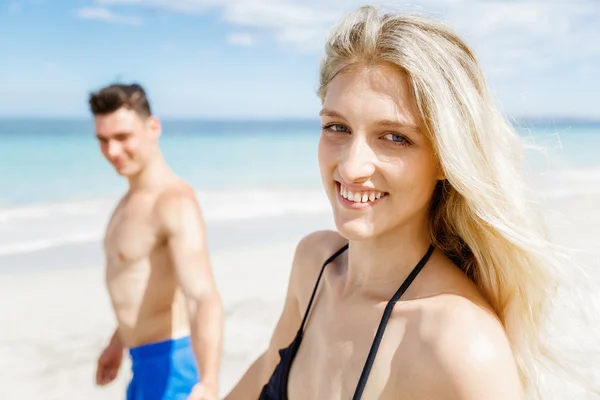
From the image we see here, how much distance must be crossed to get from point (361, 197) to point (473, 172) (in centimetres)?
27

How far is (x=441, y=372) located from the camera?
1476 mm

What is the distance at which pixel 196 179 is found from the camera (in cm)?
2444

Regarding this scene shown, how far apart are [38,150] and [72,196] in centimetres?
1675

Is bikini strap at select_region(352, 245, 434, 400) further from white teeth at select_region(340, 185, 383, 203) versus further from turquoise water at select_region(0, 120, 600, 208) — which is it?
turquoise water at select_region(0, 120, 600, 208)

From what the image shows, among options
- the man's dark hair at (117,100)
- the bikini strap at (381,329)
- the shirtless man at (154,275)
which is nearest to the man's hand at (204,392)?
the shirtless man at (154,275)

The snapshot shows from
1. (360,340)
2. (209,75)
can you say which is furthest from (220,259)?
(209,75)

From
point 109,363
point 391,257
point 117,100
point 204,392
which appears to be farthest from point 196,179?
point 391,257

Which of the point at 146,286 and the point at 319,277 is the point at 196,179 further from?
the point at 319,277

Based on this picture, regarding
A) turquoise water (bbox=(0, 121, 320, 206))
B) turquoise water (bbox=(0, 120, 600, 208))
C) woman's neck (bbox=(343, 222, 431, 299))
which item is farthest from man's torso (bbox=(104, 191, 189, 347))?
turquoise water (bbox=(0, 121, 320, 206))

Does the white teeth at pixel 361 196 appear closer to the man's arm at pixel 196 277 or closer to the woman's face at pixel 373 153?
the woman's face at pixel 373 153

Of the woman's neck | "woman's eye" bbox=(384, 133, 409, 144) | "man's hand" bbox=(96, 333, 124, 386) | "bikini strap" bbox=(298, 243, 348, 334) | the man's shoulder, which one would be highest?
"woman's eye" bbox=(384, 133, 409, 144)

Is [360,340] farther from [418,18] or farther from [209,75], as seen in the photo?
[209,75]

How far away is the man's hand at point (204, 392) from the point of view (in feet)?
9.53

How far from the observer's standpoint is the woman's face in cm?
163
